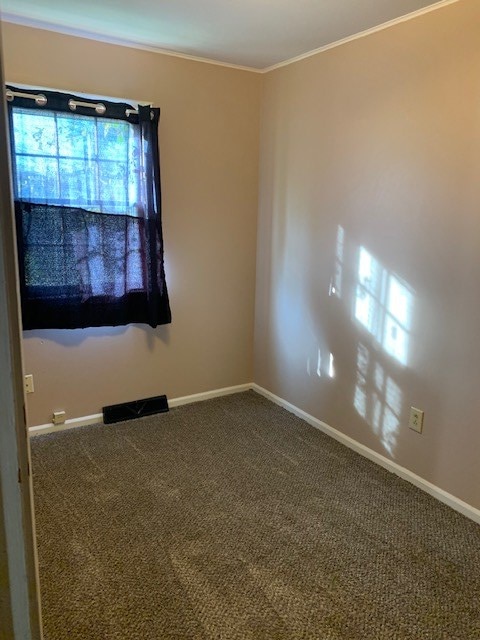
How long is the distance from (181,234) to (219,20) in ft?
4.26

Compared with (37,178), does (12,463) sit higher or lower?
lower

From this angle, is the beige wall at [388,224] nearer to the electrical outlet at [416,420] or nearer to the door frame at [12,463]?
the electrical outlet at [416,420]

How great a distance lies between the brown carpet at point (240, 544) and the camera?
1.70 meters

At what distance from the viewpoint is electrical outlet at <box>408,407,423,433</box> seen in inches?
99.3

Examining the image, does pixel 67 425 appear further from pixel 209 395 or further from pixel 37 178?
pixel 37 178

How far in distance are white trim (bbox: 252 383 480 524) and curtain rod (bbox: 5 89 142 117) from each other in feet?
7.37

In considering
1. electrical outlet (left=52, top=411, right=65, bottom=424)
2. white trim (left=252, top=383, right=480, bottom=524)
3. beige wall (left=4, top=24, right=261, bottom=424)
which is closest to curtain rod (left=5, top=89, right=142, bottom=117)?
beige wall (left=4, top=24, right=261, bottom=424)

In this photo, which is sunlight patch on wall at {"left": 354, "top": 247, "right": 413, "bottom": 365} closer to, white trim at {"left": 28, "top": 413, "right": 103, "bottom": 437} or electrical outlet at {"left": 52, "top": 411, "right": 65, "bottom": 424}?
white trim at {"left": 28, "top": 413, "right": 103, "bottom": 437}

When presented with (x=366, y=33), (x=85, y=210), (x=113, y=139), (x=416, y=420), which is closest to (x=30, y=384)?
(x=85, y=210)

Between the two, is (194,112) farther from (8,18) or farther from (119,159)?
(8,18)

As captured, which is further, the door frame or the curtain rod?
the curtain rod

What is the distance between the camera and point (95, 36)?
2770mm

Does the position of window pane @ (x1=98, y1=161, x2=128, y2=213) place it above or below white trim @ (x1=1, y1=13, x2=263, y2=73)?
below

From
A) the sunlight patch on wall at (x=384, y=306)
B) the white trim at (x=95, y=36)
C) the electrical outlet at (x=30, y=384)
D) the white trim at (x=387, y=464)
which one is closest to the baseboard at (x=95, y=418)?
the electrical outlet at (x=30, y=384)
